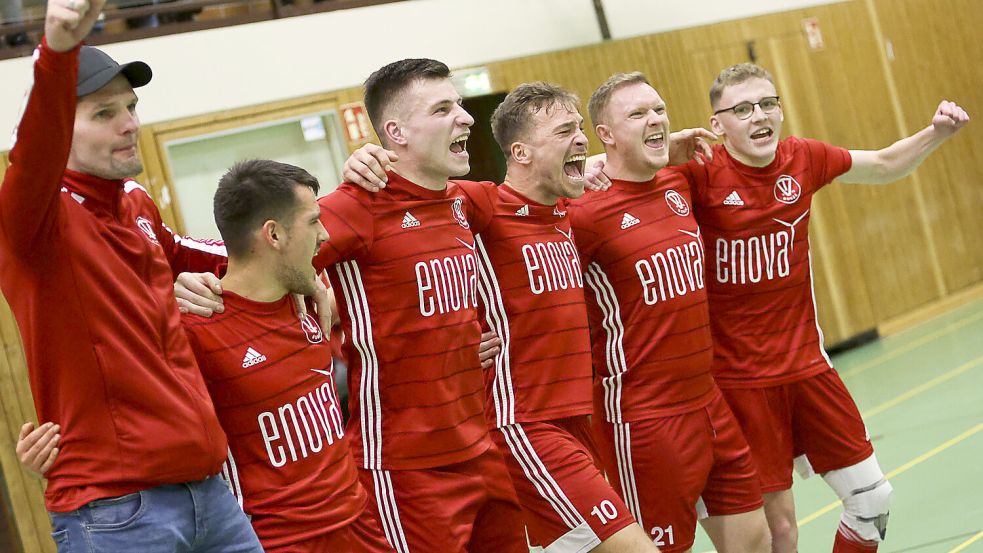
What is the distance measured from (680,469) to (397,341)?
53.5 inches

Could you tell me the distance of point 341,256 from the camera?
3705 millimetres

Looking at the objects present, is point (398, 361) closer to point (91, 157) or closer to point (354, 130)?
point (91, 157)

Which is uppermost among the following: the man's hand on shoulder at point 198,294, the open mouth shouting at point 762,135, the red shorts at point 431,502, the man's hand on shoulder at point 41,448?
the open mouth shouting at point 762,135

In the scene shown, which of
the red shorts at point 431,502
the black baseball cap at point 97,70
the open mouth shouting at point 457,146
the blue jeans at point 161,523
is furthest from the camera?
the open mouth shouting at point 457,146

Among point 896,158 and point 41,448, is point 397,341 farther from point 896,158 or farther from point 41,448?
point 896,158

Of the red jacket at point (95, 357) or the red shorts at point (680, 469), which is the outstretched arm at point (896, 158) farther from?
the red jacket at point (95, 357)

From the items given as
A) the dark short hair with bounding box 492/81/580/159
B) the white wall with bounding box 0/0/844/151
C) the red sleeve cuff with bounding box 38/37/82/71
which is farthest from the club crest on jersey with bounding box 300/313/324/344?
the white wall with bounding box 0/0/844/151

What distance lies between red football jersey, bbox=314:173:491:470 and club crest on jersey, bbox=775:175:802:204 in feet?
5.94

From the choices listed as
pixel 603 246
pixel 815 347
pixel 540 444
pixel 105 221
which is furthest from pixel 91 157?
pixel 815 347

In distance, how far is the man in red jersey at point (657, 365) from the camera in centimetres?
450

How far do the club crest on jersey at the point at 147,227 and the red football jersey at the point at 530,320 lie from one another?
1369 mm

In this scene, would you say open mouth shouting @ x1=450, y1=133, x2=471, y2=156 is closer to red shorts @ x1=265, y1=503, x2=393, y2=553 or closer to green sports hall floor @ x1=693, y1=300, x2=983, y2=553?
red shorts @ x1=265, y1=503, x2=393, y2=553

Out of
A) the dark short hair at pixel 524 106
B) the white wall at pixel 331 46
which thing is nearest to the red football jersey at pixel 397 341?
the dark short hair at pixel 524 106

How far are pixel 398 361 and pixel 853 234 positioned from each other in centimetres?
1003
